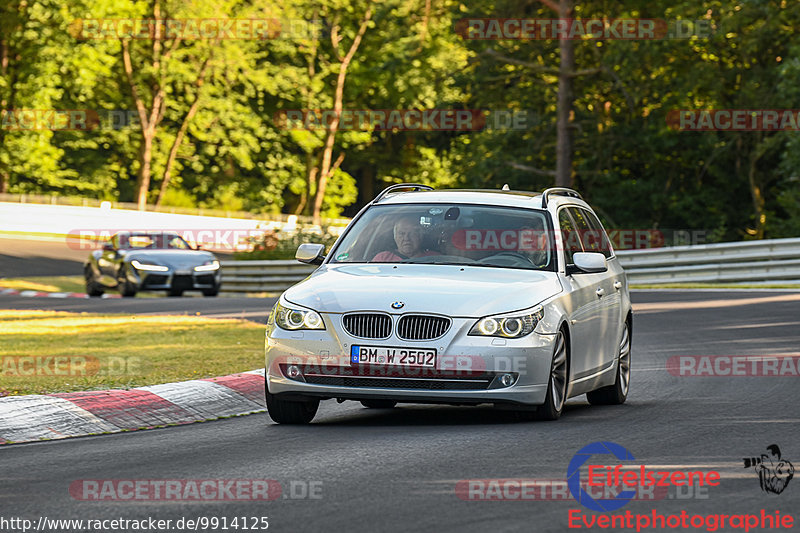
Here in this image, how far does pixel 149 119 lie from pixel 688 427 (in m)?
60.8

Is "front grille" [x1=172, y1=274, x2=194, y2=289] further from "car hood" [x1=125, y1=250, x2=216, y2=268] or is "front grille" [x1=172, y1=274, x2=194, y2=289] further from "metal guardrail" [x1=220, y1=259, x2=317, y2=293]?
"metal guardrail" [x1=220, y1=259, x2=317, y2=293]

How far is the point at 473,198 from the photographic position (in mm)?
10742

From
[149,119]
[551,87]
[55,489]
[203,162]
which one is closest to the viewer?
[55,489]

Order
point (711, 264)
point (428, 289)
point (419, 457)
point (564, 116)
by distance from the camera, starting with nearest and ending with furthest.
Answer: point (419, 457), point (428, 289), point (711, 264), point (564, 116)

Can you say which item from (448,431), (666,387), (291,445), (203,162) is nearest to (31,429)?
(291,445)

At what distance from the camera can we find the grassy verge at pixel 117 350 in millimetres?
11945

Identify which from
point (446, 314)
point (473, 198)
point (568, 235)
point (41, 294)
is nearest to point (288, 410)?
point (446, 314)

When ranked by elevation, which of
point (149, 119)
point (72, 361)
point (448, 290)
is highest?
point (149, 119)

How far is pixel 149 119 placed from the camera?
67.8 meters

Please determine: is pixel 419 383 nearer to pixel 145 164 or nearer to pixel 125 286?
pixel 125 286

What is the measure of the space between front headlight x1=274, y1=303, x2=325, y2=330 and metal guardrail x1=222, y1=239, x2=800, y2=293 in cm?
1974

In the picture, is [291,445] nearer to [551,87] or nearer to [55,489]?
[55,489]

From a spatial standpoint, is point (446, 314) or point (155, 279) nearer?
point (446, 314)

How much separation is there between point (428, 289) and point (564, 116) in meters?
31.0
